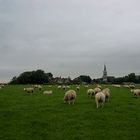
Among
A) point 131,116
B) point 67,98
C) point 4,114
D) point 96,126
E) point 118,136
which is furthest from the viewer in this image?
point 67,98

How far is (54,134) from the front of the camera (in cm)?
1956

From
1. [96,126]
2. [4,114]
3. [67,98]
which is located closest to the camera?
[96,126]

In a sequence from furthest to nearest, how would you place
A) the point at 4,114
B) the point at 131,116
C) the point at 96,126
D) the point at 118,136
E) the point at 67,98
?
the point at 67,98, the point at 4,114, the point at 131,116, the point at 96,126, the point at 118,136

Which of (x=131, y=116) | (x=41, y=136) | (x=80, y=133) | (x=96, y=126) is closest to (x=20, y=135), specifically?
(x=41, y=136)

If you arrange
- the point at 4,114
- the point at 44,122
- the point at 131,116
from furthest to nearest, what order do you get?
1. the point at 4,114
2. the point at 131,116
3. the point at 44,122

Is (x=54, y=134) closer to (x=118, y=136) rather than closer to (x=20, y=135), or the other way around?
(x=20, y=135)

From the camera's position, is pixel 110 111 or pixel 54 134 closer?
pixel 54 134

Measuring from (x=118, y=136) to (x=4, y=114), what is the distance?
10.7 metres

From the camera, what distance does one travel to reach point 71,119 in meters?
23.8

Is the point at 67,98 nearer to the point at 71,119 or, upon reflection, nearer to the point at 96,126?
the point at 71,119

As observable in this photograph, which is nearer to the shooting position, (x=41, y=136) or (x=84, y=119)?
(x=41, y=136)

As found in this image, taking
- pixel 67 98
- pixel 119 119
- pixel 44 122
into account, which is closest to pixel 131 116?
pixel 119 119

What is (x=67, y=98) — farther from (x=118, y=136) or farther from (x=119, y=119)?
(x=118, y=136)

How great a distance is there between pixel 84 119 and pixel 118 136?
5191mm
